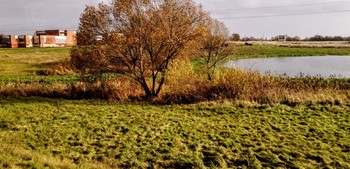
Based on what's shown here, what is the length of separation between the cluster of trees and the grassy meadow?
4.63 ft

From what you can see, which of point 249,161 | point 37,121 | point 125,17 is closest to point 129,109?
point 37,121

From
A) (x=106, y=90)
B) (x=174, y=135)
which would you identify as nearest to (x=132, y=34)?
(x=106, y=90)

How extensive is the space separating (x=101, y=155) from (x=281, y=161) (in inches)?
227

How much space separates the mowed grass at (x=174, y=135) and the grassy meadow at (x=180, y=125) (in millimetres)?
34

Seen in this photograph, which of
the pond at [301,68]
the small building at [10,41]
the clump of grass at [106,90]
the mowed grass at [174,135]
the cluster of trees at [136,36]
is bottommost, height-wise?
the mowed grass at [174,135]

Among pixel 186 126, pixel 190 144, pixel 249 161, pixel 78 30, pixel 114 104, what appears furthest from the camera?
pixel 78 30

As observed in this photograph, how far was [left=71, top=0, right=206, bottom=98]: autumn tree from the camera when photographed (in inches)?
781

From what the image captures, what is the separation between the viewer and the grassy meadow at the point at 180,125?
1011 centimetres

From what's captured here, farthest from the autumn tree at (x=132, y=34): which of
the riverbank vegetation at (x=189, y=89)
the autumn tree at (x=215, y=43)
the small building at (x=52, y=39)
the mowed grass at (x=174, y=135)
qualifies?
the small building at (x=52, y=39)

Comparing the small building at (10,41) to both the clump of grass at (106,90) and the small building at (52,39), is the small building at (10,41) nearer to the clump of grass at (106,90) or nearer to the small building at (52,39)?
the small building at (52,39)

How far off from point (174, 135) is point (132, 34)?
903cm

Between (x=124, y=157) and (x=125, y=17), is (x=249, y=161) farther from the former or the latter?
(x=125, y=17)

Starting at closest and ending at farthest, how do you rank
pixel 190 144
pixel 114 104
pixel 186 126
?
pixel 190 144, pixel 186 126, pixel 114 104

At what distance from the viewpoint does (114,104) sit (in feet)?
62.3
